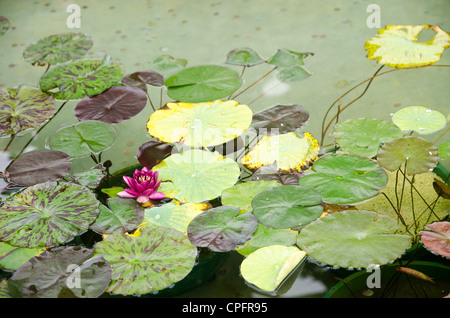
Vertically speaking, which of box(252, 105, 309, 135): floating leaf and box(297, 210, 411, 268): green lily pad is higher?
box(252, 105, 309, 135): floating leaf

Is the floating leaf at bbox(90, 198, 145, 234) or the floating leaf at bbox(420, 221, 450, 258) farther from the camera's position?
the floating leaf at bbox(90, 198, 145, 234)

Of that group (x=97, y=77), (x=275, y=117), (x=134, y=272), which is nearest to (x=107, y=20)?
(x=97, y=77)

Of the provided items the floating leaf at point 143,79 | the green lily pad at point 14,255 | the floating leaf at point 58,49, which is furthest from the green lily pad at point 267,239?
the floating leaf at point 58,49

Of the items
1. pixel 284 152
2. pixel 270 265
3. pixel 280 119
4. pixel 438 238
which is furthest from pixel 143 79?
pixel 438 238

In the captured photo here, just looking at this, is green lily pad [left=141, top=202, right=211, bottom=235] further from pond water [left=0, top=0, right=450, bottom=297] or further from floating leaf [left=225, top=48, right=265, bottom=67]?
floating leaf [left=225, top=48, right=265, bottom=67]

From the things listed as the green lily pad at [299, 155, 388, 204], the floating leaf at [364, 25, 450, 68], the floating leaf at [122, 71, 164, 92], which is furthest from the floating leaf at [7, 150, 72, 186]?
the floating leaf at [364, 25, 450, 68]

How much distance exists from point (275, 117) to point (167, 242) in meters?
0.74

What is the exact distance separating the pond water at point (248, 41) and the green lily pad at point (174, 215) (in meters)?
0.35

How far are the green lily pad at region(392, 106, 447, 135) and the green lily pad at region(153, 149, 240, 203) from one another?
69 cm

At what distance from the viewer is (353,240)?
1340 millimetres

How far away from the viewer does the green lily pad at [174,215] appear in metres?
1.47

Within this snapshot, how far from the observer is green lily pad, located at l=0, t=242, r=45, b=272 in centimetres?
139

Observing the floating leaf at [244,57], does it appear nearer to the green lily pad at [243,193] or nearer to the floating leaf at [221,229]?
the green lily pad at [243,193]
